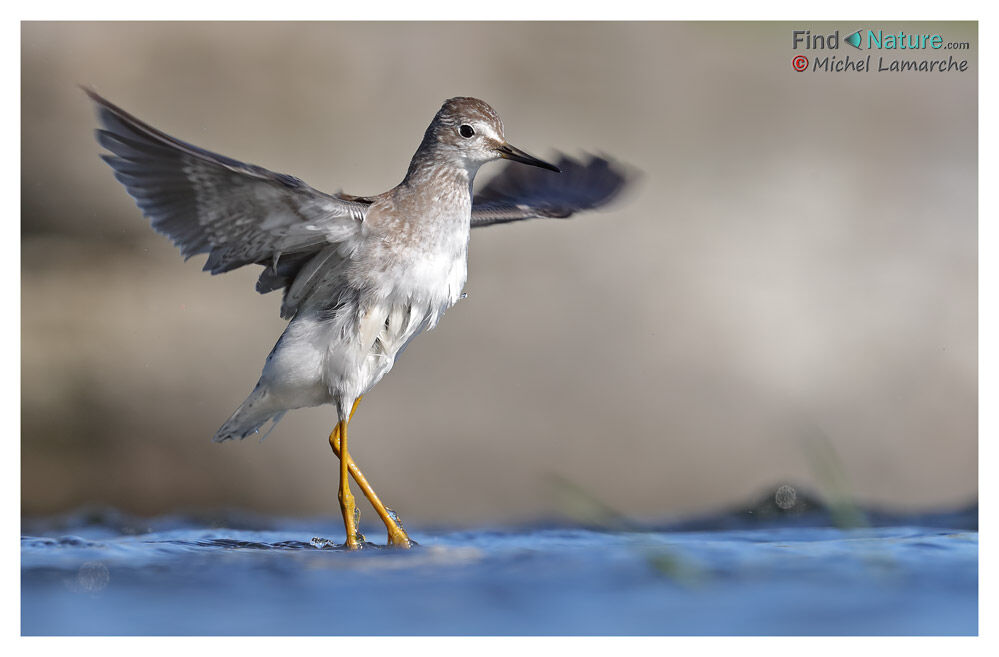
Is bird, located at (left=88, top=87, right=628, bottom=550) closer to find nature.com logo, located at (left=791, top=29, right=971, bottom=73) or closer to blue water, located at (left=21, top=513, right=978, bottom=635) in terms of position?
blue water, located at (left=21, top=513, right=978, bottom=635)

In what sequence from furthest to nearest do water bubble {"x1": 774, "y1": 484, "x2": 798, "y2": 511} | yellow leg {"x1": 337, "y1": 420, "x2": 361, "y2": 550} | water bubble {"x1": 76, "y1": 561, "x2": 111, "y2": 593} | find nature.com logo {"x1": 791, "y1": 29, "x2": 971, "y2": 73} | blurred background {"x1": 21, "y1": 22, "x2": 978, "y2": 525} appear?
blurred background {"x1": 21, "y1": 22, "x2": 978, "y2": 525}
water bubble {"x1": 774, "y1": 484, "x2": 798, "y2": 511}
find nature.com logo {"x1": 791, "y1": 29, "x2": 971, "y2": 73}
yellow leg {"x1": 337, "y1": 420, "x2": 361, "y2": 550}
water bubble {"x1": 76, "y1": 561, "x2": 111, "y2": 593}

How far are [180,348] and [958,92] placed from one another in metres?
7.14

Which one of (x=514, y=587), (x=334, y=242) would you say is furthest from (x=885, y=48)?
(x=514, y=587)

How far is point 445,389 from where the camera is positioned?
9.30m

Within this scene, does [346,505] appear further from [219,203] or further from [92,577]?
[219,203]

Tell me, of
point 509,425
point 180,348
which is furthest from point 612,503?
point 180,348

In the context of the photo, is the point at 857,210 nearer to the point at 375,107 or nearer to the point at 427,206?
the point at 375,107

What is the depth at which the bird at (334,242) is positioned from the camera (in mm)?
5516

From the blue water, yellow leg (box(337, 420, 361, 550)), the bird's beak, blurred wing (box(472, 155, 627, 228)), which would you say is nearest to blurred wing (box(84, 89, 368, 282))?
the bird's beak

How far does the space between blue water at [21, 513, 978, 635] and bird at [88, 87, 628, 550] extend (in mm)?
867

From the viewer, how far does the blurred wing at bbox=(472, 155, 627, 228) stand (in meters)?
6.90

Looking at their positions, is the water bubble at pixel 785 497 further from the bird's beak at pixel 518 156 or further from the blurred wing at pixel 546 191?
the bird's beak at pixel 518 156

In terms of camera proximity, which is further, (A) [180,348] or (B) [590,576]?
(A) [180,348]

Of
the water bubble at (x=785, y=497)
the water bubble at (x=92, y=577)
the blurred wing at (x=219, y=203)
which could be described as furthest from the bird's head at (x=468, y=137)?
the water bubble at (x=785, y=497)
